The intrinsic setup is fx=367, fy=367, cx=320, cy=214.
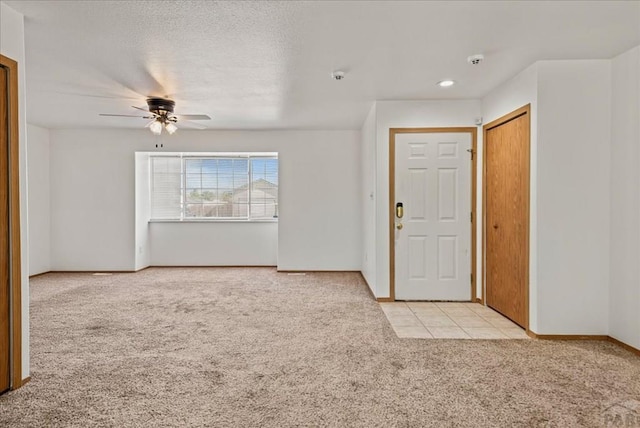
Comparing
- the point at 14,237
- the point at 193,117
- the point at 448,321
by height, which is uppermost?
the point at 193,117

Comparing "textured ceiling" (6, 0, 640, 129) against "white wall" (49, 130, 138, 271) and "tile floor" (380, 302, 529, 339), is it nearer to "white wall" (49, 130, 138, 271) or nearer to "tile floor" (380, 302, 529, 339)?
"white wall" (49, 130, 138, 271)

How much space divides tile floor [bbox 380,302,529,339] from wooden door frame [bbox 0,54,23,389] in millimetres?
2865

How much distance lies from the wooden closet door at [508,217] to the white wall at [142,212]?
5.61 metres

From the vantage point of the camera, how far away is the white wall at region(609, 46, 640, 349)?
2961mm

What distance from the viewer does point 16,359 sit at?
7.77ft

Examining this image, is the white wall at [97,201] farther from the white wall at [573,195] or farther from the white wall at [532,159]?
the white wall at [573,195]

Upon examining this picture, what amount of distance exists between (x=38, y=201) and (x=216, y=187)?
9.52ft

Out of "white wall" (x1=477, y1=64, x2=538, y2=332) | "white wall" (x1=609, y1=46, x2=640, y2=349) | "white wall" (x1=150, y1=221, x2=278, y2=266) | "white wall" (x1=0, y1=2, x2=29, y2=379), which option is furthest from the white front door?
"white wall" (x1=0, y1=2, x2=29, y2=379)

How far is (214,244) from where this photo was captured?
691 centimetres

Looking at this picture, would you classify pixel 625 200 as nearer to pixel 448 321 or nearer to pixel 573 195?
pixel 573 195

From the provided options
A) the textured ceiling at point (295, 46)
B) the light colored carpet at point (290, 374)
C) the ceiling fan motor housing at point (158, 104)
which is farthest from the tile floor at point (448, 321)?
the ceiling fan motor housing at point (158, 104)

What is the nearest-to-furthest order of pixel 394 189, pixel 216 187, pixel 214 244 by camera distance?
pixel 394 189 < pixel 214 244 < pixel 216 187

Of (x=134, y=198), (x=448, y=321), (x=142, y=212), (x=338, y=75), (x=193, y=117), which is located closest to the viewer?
(x=338, y=75)

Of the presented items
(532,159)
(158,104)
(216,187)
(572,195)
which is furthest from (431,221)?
(216,187)
